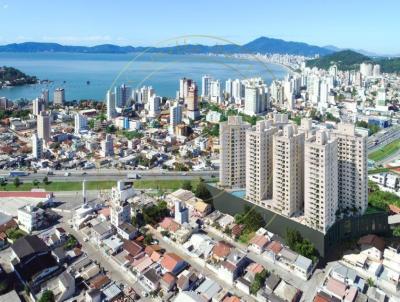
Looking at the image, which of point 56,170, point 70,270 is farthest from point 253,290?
point 56,170

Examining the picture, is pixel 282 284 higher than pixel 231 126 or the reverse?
the reverse

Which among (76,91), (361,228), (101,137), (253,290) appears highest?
(76,91)

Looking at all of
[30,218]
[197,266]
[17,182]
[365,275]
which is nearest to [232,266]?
[197,266]

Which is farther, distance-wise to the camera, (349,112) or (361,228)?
(349,112)

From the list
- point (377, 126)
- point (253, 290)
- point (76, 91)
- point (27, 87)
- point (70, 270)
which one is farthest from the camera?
Answer: point (27, 87)

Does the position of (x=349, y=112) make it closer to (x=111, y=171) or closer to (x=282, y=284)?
(x=111, y=171)

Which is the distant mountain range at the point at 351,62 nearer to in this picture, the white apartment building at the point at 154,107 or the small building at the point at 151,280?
the white apartment building at the point at 154,107
